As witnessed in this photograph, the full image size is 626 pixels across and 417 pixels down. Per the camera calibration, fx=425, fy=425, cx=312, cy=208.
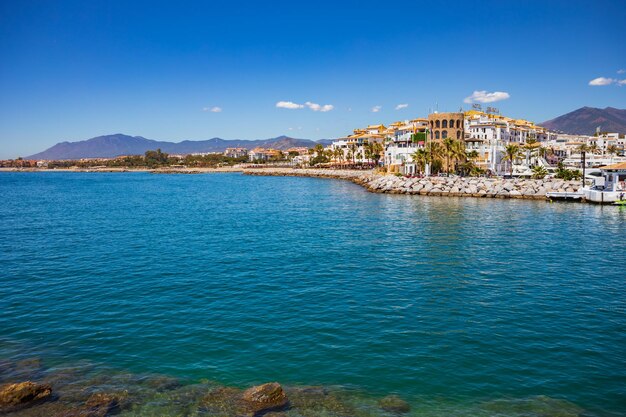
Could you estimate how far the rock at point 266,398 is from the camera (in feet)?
40.1

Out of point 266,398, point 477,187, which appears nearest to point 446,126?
point 477,187

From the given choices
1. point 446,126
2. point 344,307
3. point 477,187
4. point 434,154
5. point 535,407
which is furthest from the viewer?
point 446,126

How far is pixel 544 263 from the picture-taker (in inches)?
1098

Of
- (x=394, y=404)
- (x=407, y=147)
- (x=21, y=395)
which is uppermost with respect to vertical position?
(x=407, y=147)

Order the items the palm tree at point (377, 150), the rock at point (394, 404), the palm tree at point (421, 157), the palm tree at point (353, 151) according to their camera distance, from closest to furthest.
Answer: the rock at point (394, 404)
the palm tree at point (421, 157)
the palm tree at point (377, 150)
the palm tree at point (353, 151)

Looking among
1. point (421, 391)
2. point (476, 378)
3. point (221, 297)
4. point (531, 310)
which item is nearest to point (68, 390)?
point (221, 297)

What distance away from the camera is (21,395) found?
12.4 m

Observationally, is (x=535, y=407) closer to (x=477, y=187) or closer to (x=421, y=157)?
(x=477, y=187)

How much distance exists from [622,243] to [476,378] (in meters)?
28.4

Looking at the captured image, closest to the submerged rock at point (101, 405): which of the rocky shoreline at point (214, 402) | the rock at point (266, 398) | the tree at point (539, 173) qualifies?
the rocky shoreline at point (214, 402)

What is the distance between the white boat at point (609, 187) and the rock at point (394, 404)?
59.8 metres

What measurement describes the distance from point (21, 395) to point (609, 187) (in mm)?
72752

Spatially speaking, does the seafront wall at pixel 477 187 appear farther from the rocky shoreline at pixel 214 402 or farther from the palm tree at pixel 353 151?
the palm tree at pixel 353 151

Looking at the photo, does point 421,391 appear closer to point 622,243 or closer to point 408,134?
point 622,243
